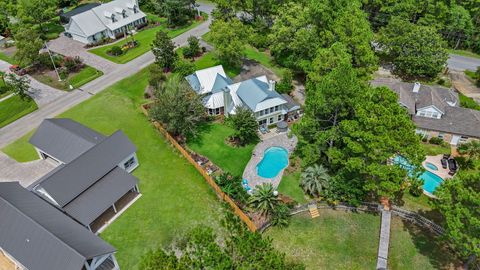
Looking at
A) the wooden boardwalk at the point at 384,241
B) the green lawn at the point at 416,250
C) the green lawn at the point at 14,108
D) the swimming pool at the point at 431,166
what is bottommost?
the green lawn at the point at 416,250

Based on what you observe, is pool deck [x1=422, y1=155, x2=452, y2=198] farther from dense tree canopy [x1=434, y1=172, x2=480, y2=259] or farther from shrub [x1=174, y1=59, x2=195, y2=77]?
shrub [x1=174, y1=59, x2=195, y2=77]

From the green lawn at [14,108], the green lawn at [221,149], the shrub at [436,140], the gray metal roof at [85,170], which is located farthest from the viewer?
the green lawn at [14,108]

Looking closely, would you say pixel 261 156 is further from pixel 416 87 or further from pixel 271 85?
pixel 416 87

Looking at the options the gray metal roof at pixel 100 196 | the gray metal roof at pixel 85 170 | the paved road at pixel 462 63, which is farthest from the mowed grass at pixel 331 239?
the paved road at pixel 462 63

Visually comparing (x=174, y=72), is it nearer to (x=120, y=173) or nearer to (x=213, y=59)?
(x=213, y=59)

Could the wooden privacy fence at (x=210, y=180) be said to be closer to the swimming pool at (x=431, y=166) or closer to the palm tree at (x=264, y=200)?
the palm tree at (x=264, y=200)

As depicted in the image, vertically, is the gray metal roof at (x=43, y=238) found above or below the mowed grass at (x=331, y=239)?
above

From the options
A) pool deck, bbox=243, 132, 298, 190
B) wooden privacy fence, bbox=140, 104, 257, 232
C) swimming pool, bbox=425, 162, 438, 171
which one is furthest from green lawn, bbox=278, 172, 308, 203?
swimming pool, bbox=425, 162, 438, 171
